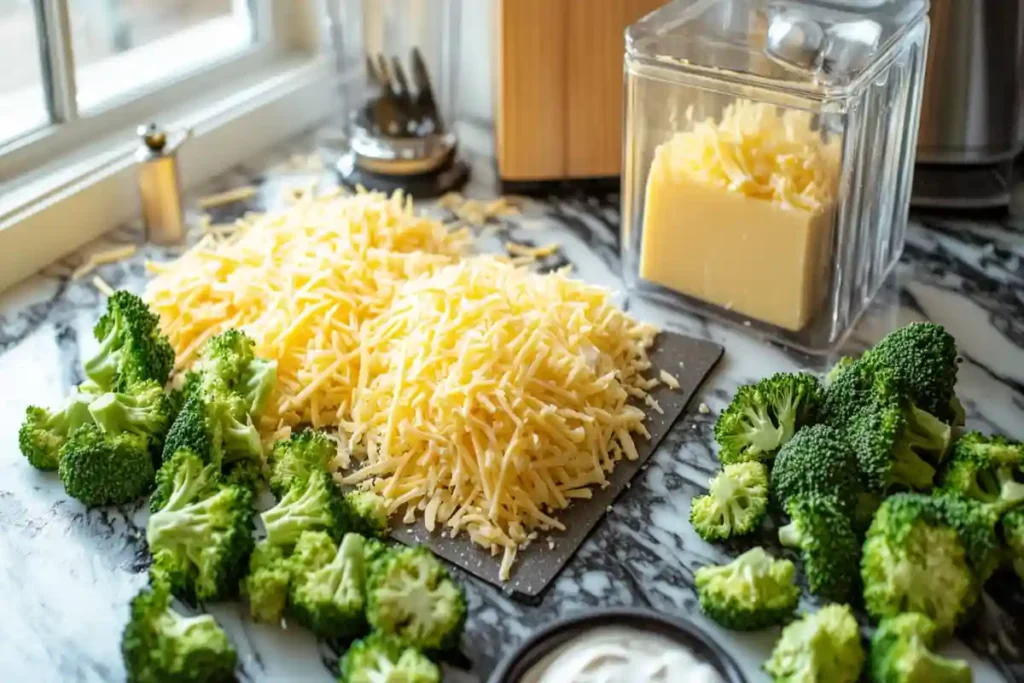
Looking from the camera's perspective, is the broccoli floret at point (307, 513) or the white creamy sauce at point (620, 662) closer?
the white creamy sauce at point (620, 662)

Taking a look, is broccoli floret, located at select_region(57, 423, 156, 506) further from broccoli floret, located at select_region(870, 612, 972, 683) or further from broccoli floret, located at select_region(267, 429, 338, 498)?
broccoli floret, located at select_region(870, 612, 972, 683)

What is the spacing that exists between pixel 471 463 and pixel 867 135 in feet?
1.76

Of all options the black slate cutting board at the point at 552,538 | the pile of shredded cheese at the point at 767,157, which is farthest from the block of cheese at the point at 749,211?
the black slate cutting board at the point at 552,538

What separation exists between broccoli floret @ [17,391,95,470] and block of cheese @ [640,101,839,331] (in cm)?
62

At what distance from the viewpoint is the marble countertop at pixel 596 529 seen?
0.90 meters

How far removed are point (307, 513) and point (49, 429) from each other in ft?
0.97

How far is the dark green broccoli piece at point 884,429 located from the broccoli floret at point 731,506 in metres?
0.09

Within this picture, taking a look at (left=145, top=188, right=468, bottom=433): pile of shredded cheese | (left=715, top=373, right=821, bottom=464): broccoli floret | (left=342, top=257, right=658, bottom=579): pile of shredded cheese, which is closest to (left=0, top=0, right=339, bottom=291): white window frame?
(left=145, top=188, right=468, bottom=433): pile of shredded cheese

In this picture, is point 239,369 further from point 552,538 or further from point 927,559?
point 927,559

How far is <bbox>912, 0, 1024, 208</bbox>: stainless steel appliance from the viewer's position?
1390mm

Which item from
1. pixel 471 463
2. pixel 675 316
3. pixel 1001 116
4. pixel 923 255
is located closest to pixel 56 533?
pixel 471 463

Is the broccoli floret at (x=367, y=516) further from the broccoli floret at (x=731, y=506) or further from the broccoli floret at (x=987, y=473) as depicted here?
the broccoli floret at (x=987, y=473)

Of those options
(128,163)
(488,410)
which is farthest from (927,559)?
(128,163)

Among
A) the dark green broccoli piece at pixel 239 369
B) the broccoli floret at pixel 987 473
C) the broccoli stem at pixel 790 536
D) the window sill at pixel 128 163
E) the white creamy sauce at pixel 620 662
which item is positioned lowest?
the white creamy sauce at pixel 620 662
